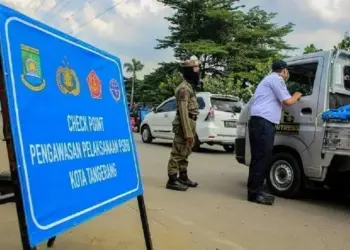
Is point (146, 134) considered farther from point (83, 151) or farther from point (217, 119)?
point (83, 151)

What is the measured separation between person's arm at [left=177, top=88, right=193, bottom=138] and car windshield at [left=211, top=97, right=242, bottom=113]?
5972 millimetres

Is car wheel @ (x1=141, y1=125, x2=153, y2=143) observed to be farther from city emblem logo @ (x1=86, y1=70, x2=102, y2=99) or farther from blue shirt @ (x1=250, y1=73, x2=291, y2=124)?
city emblem logo @ (x1=86, y1=70, x2=102, y2=99)

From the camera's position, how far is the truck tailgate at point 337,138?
5.61 metres

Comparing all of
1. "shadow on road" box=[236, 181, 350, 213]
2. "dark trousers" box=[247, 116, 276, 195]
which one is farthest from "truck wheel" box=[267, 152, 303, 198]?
"dark trousers" box=[247, 116, 276, 195]

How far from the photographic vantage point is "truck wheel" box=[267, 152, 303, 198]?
6.38 meters

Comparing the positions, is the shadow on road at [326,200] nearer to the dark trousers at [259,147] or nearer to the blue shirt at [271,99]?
the dark trousers at [259,147]

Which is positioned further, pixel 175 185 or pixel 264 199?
pixel 175 185

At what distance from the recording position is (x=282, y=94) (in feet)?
19.7

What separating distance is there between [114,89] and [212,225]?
2212mm

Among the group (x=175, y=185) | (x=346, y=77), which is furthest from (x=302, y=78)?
(x=175, y=185)

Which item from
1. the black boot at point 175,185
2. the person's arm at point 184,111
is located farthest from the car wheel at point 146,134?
the person's arm at point 184,111

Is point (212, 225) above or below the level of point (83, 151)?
below

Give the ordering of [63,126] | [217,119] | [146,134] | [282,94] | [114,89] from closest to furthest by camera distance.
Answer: [63,126]
[114,89]
[282,94]
[217,119]
[146,134]

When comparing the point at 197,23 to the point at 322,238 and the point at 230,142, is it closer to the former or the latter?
the point at 230,142
